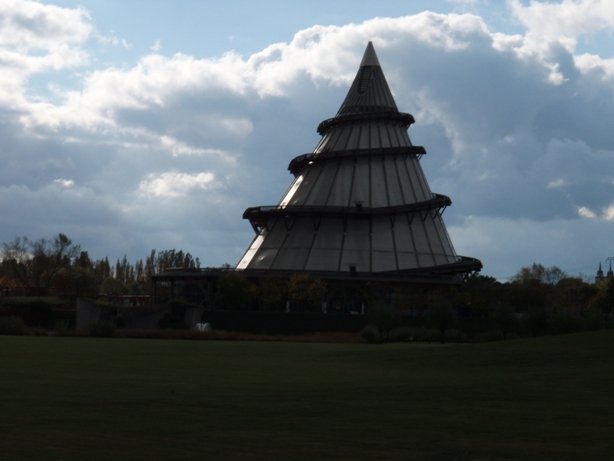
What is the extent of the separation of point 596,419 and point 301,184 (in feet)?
267

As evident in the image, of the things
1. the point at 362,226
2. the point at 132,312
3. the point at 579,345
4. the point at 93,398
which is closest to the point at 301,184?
the point at 362,226

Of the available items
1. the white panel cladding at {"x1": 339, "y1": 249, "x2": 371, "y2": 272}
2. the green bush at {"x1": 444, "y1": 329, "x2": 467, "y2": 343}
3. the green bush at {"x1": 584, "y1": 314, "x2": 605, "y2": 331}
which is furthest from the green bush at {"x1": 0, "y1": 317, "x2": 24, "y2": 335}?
the white panel cladding at {"x1": 339, "y1": 249, "x2": 371, "y2": 272}

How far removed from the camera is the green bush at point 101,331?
54.8m

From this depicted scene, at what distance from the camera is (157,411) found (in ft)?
49.0

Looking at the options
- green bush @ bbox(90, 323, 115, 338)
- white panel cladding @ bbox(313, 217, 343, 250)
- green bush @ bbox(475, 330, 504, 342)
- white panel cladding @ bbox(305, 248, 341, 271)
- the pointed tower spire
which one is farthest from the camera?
the pointed tower spire

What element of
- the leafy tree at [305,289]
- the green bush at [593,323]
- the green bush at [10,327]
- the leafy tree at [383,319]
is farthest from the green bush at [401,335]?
the green bush at [10,327]

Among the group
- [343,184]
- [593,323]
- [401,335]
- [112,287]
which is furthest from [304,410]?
[112,287]

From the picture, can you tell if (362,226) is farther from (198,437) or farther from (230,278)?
(198,437)

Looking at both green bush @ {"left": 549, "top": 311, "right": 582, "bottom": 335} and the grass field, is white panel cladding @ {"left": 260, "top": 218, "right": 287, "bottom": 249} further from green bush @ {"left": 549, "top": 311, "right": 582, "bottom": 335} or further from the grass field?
the grass field

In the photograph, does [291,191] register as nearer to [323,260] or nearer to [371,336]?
[323,260]

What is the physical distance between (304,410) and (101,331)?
4136 cm

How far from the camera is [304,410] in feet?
51.2

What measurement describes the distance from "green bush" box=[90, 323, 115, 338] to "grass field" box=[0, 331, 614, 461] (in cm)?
2639

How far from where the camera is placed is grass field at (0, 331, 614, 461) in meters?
11.5
